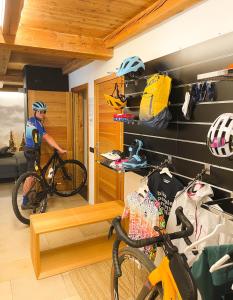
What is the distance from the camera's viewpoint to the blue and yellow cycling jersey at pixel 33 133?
4133mm

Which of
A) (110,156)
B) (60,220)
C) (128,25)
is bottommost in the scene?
(60,220)

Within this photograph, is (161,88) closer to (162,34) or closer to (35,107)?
(162,34)

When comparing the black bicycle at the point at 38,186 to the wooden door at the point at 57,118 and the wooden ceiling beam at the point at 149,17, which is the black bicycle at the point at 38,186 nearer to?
the wooden door at the point at 57,118

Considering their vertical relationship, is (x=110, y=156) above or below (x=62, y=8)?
below

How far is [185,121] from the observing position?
7.04 ft

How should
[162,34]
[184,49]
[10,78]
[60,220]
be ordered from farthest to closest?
[10,78]
[60,220]
[162,34]
[184,49]

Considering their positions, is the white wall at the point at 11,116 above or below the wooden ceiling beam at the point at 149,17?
below

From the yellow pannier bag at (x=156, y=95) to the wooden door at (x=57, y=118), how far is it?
3.28m

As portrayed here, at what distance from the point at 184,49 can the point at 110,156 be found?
135 cm

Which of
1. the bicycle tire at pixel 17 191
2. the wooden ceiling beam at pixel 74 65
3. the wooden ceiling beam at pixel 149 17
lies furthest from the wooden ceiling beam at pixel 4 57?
the bicycle tire at pixel 17 191

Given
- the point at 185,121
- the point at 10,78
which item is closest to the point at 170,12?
the point at 185,121

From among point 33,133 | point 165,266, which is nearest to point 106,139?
point 33,133

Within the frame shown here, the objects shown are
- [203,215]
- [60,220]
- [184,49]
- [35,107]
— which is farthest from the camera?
[35,107]

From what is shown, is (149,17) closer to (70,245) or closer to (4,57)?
(70,245)
